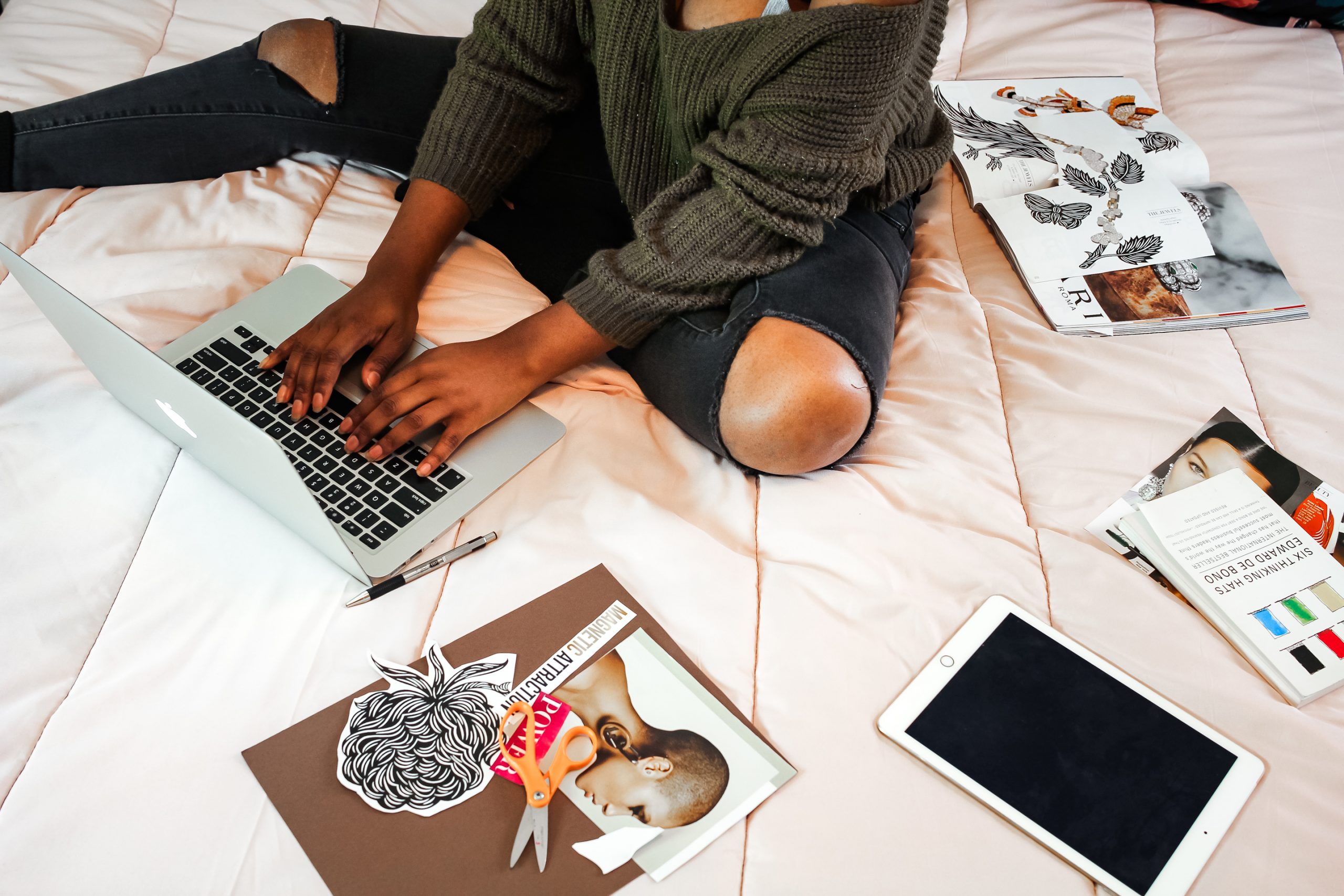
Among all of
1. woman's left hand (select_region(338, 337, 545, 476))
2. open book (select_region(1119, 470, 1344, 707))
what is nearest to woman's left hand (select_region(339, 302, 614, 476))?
woman's left hand (select_region(338, 337, 545, 476))

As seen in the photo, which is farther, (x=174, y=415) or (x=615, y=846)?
(x=174, y=415)

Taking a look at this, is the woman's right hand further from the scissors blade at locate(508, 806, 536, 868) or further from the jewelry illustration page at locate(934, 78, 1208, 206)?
the jewelry illustration page at locate(934, 78, 1208, 206)

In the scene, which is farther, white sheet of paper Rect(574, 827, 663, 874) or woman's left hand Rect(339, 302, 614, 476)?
woman's left hand Rect(339, 302, 614, 476)

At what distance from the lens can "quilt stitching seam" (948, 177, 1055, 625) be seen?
732 mm

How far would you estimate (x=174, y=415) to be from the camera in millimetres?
689

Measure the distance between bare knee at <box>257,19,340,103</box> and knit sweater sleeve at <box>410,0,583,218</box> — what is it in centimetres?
18

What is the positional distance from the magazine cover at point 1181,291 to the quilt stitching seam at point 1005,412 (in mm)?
78

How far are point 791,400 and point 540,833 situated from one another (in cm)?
41

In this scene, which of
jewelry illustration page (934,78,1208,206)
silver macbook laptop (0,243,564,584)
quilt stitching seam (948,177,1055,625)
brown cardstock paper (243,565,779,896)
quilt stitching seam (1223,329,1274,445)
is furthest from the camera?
jewelry illustration page (934,78,1208,206)

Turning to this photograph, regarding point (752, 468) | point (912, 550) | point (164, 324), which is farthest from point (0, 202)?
point (912, 550)

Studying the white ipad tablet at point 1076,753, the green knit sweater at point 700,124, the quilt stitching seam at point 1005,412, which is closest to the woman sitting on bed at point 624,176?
the green knit sweater at point 700,124

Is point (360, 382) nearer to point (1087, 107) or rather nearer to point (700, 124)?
point (700, 124)

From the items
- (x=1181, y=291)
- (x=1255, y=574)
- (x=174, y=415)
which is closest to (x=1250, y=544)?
(x=1255, y=574)

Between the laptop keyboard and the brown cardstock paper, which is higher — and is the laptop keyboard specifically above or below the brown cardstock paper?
above
